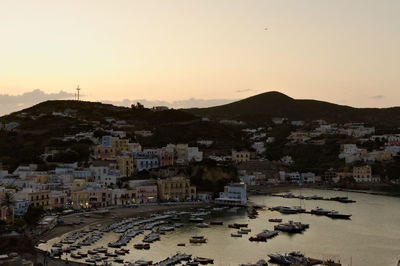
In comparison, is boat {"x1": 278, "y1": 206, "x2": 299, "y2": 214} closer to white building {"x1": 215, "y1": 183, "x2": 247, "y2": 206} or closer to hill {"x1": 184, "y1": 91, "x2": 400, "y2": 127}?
white building {"x1": 215, "y1": 183, "x2": 247, "y2": 206}

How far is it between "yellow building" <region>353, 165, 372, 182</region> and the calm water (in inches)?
843

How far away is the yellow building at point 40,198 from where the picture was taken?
139 feet

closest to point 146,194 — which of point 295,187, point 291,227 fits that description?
point 291,227

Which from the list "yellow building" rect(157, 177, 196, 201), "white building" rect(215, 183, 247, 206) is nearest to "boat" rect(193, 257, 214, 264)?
"white building" rect(215, 183, 247, 206)

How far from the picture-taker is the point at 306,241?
114ft

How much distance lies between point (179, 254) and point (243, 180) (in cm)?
3652

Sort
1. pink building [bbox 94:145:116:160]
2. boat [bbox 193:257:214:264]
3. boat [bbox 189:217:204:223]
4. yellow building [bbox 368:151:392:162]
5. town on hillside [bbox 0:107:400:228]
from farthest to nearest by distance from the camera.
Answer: yellow building [bbox 368:151:392:162]
pink building [bbox 94:145:116:160]
town on hillside [bbox 0:107:400:228]
boat [bbox 189:217:204:223]
boat [bbox 193:257:214:264]

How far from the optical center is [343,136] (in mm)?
90812

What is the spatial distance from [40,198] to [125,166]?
1514 centimetres

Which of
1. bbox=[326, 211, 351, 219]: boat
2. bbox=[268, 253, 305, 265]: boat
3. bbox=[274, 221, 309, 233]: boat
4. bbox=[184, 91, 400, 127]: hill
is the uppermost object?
bbox=[184, 91, 400, 127]: hill

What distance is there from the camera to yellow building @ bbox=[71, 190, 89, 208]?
46606mm

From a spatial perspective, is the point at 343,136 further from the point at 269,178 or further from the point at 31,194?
the point at 31,194

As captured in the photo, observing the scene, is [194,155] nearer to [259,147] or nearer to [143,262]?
[259,147]

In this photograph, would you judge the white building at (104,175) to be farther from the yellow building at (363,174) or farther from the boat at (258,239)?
the yellow building at (363,174)
